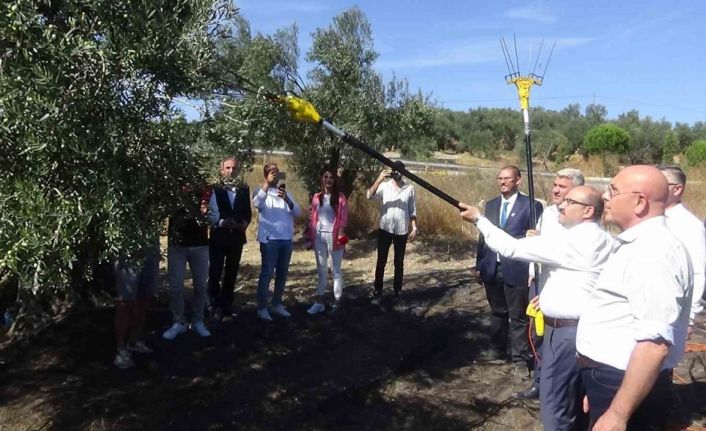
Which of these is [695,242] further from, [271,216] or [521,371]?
[271,216]

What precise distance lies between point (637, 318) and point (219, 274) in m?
5.16

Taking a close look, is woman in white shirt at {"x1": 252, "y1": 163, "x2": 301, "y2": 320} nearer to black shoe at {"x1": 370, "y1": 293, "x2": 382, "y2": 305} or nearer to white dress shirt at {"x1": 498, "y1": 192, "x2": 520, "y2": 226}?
black shoe at {"x1": 370, "y1": 293, "x2": 382, "y2": 305}

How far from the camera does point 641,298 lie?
2.64 metres

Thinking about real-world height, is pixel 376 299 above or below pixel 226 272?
below

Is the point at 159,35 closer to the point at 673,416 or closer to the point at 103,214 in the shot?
the point at 103,214

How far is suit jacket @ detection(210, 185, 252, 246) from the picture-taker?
663 cm

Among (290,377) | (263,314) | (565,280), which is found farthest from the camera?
(263,314)

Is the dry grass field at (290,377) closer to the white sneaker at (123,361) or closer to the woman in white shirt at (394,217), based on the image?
the white sneaker at (123,361)

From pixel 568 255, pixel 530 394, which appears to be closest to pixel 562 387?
pixel 568 255

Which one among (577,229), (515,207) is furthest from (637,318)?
(515,207)

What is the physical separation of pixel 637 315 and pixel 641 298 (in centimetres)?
7

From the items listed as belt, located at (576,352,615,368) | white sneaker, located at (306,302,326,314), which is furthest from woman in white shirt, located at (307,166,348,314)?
belt, located at (576,352,615,368)

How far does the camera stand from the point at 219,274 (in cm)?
707

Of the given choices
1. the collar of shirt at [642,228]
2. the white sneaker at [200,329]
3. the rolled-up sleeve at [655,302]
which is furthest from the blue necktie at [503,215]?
the rolled-up sleeve at [655,302]
